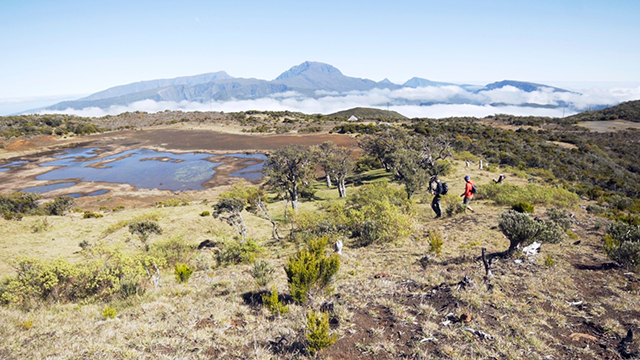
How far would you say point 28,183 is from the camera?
47.9 metres

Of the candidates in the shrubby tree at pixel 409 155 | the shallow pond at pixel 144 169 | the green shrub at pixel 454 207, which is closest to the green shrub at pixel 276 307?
the green shrub at pixel 454 207

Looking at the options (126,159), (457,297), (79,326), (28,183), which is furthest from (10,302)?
(126,159)

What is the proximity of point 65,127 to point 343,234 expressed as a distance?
12257 cm

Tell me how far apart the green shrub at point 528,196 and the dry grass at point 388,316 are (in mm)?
7671

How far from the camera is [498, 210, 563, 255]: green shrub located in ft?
33.4

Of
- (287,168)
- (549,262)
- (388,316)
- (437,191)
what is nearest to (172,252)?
(287,168)

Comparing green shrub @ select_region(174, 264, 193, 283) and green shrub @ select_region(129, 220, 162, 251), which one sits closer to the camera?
green shrub @ select_region(174, 264, 193, 283)

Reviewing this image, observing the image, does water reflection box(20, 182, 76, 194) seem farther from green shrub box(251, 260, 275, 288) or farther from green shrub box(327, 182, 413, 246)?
green shrub box(251, 260, 275, 288)

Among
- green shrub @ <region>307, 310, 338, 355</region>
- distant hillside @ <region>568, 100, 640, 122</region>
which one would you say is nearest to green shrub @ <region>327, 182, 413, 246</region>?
green shrub @ <region>307, 310, 338, 355</region>

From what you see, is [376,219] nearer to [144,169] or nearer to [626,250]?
[626,250]

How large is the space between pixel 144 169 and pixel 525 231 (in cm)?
6180

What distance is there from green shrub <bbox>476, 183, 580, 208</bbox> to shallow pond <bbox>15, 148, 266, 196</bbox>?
116 feet

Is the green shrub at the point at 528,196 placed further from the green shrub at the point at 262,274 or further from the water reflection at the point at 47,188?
the water reflection at the point at 47,188

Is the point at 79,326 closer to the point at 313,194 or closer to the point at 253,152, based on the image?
the point at 313,194
